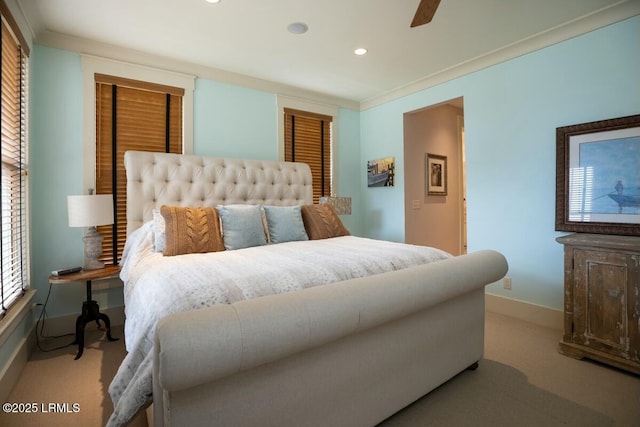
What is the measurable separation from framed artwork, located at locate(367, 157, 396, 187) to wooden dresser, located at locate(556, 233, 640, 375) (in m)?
2.22

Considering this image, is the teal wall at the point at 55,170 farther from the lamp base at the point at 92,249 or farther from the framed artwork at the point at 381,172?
the framed artwork at the point at 381,172

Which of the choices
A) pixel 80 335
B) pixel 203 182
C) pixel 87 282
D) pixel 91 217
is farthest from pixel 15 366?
pixel 203 182

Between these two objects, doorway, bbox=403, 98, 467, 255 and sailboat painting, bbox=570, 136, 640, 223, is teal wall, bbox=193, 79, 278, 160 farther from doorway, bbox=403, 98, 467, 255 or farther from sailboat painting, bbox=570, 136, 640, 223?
sailboat painting, bbox=570, 136, 640, 223

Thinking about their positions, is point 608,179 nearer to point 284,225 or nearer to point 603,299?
Result: point 603,299

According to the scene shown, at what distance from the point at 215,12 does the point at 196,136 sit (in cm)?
131

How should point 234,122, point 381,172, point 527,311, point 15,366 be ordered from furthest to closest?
point 381,172, point 234,122, point 527,311, point 15,366

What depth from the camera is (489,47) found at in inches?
118

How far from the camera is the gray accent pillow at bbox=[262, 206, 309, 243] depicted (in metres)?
2.80

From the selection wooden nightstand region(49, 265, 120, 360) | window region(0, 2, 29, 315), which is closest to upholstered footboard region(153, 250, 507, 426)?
→ window region(0, 2, 29, 315)

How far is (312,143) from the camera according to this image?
168 inches

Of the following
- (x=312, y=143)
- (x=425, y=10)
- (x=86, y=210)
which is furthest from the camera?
(x=312, y=143)

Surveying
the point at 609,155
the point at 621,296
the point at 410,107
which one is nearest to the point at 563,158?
the point at 609,155

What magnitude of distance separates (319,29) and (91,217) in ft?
7.83

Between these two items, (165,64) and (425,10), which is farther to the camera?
(165,64)
